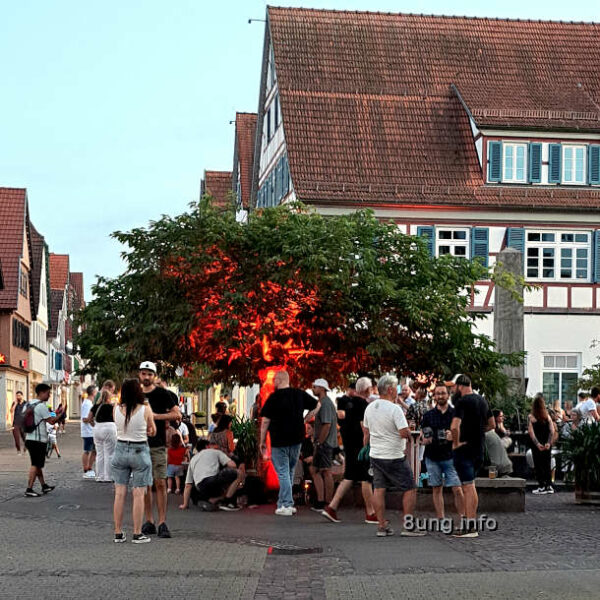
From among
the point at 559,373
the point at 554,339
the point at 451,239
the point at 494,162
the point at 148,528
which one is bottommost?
the point at 148,528

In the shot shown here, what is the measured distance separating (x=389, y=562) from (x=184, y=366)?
900 cm

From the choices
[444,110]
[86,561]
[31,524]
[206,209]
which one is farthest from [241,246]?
[444,110]

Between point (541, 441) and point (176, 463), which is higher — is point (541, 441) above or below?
above

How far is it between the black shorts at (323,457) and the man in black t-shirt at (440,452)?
9.07 ft

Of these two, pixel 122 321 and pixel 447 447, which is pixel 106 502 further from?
pixel 447 447

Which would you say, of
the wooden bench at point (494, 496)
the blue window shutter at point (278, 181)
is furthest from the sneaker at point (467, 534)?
the blue window shutter at point (278, 181)

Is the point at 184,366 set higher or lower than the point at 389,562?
higher

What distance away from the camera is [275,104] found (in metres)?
43.9

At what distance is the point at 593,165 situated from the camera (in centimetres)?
4128

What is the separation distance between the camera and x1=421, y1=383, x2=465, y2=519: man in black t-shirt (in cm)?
1511

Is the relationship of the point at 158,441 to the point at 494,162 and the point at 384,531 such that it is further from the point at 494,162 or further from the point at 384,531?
the point at 494,162

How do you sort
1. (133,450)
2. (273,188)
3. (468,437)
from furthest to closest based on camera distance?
1. (273,188)
2. (468,437)
3. (133,450)

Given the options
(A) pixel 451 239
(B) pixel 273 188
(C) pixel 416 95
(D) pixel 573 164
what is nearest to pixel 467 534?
(A) pixel 451 239

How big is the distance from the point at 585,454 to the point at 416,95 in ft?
81.0
